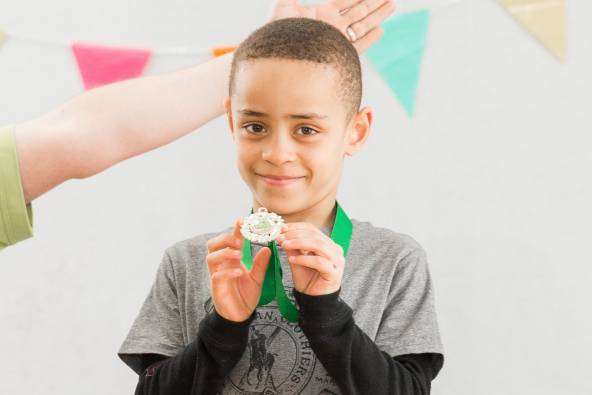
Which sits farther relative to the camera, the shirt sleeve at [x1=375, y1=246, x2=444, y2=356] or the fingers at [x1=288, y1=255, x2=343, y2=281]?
the shirt sleeve at [x1=375, y1=246, x2=444, y2=356]

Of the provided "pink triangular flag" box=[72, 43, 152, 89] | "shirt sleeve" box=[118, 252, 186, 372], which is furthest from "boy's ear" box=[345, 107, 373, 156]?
"pink triangular flag" box=[72, 43, 152, 89]

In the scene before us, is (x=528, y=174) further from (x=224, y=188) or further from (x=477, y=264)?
(x=224, y=188)

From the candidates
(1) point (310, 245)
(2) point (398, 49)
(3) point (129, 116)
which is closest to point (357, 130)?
(1) point (310, 245)

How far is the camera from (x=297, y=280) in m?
0.95

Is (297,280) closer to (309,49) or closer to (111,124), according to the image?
(309,49)

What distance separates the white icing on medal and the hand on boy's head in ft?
1.58

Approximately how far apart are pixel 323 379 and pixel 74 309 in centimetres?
102

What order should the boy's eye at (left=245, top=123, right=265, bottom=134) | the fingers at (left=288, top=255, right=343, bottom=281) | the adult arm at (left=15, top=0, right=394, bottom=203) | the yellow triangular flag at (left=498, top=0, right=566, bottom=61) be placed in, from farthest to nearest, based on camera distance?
the yellow triangular flag at (left=498, top=0, right=566, bottom=61), the adult arm at (left=15, top=0, right=394, bottom=203), the boy's eye at (left=245, top=123, right=265, bottom=134), the fingers at (left=288, top=255, right=343, bottom=281)

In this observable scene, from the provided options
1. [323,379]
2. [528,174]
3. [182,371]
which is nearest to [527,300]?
[528,174]

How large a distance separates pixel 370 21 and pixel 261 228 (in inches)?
21.6

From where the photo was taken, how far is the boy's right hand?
97 centimetres

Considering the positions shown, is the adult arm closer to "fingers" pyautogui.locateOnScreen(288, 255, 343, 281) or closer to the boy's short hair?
the boy's short hair

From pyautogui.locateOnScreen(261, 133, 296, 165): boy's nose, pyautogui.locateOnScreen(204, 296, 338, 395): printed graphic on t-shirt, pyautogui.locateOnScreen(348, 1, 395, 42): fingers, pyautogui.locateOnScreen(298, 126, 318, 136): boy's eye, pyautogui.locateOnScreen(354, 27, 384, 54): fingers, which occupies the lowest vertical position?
pyautogui.locateOnScreen(204, 296, 338, 395): printed graphic on t-shirt

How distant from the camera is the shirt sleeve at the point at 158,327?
114 cm
